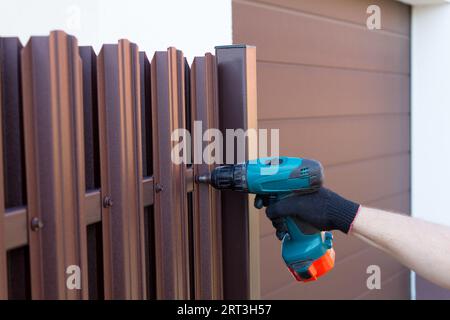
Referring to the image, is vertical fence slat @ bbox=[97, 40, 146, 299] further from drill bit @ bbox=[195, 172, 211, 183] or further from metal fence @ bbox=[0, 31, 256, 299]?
drill bit @ bbox=[195, 172, 211, 183]

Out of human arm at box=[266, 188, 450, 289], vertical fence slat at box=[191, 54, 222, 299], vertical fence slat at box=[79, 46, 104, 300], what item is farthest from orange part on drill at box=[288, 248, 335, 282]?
vertical fence slat at box=[79, 46, 104, 300]

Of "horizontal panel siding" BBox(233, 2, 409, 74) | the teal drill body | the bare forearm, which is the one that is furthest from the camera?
"horizontal panel siding" BBox(233, 2, 409, 74)

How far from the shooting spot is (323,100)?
3.54 meters

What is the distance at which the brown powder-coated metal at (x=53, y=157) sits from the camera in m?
1.14

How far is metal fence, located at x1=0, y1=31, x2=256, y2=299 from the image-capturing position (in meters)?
1.13

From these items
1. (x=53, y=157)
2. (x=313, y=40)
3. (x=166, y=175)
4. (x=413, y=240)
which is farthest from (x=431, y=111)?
(x=53, y=157)

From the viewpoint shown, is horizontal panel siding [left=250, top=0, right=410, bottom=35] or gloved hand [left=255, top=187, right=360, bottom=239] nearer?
gloved hand [left=255, top=187, right=360, bottom=239]

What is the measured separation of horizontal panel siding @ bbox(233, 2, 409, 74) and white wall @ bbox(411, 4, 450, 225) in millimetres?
165

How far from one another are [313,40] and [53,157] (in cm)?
252

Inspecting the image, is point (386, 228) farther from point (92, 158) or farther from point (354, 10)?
point (354, 10)

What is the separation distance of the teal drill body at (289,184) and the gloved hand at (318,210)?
21 mm

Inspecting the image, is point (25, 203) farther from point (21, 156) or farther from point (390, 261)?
point (390, 261)

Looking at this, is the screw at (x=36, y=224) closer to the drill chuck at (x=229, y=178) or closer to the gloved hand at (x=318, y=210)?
the drill chuck at (x=229, y=178)

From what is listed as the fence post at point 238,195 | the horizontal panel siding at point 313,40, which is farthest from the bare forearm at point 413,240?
the horizontal panel siding at point 313,40
